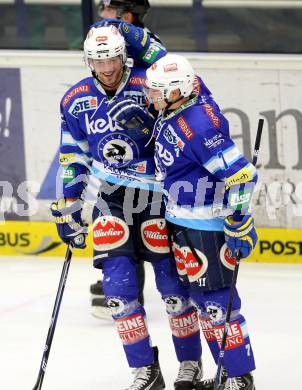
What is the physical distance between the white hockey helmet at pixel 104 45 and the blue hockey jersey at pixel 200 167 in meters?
0.34

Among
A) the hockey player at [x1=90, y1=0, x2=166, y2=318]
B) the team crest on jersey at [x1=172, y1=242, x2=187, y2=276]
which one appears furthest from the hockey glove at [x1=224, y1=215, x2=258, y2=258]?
the hockey player at [x1=90, y1=0, x2=166, y2=318]

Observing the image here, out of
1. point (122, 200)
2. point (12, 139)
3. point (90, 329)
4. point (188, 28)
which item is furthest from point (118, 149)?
point (12, 139)

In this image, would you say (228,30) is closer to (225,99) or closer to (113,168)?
(225,99)

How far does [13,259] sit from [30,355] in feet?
6.10

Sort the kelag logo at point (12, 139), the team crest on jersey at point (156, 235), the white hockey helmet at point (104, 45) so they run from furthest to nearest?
the kelag logo at point (12, 139) < the team crest on jersey at point (156, 235) < the white hockey helmet at point (104, 45)

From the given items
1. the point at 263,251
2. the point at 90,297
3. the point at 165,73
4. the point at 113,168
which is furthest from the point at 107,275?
the point at 263,251

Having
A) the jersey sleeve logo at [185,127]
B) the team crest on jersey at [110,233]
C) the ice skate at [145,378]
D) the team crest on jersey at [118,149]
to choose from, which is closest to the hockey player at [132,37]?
the team crest on jersey at [118,149]

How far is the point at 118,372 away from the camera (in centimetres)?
521

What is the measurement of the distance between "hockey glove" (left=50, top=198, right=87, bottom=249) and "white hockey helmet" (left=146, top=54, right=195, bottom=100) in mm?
707

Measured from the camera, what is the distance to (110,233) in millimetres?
4727

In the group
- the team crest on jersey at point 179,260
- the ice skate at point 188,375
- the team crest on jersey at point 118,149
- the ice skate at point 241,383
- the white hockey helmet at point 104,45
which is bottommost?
the ice skate at point 188,375

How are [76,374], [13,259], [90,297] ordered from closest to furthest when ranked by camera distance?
[76,374]
[90,297]
[13,259]

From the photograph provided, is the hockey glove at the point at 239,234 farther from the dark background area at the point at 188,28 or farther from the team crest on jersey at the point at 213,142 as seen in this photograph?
the dark background area at the point at 188,28

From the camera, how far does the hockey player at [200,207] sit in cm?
441
